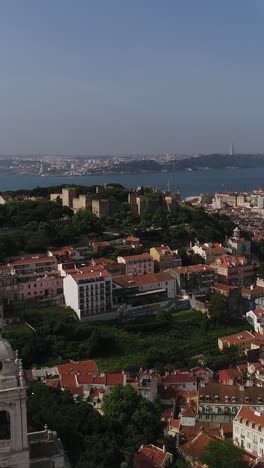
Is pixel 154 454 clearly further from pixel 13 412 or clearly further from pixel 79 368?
pixel 13 412

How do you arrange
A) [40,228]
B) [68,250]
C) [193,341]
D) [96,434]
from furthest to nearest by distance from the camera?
1. [40,228]
2. [68,250]
3. [193,341]
4. [96,434]

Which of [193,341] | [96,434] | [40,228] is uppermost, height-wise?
[40,228]

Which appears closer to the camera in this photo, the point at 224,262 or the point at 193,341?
the point at 193,341

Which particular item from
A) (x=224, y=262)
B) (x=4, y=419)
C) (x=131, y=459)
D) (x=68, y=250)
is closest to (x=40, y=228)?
(x=68, y=250)

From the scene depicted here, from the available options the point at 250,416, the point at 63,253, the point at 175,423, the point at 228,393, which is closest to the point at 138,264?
the point at 63,253

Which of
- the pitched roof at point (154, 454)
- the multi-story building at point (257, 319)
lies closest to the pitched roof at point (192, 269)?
the multi-story building at point (257, 319)

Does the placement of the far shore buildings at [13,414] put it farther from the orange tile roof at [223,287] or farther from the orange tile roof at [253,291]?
the orange tile roof at [253,291]

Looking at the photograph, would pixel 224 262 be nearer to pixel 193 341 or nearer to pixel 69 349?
pixel 193 341
